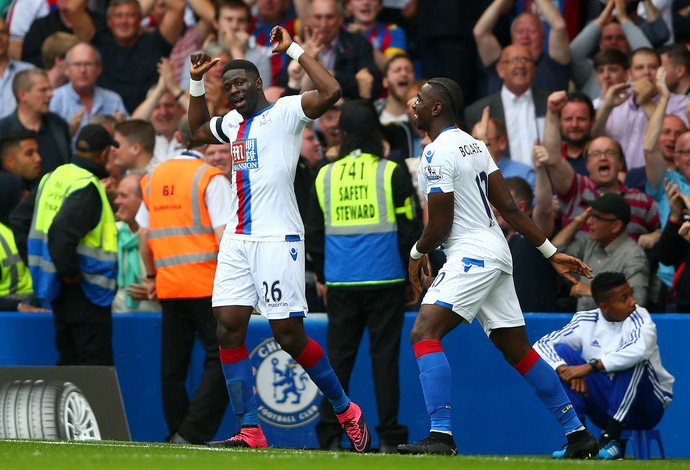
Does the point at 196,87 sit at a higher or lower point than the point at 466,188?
higher

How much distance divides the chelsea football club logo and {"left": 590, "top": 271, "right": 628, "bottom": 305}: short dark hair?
2.57 metres

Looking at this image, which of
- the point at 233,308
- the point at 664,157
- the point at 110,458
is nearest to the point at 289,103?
the point at 233,308

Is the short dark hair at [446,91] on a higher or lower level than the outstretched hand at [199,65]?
lower

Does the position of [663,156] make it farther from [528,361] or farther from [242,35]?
[242,35]

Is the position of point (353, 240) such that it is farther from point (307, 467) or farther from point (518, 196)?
point (307, 467)

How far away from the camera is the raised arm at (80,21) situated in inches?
603

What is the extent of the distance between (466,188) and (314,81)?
3.84 ft

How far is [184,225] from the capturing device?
10672 mm

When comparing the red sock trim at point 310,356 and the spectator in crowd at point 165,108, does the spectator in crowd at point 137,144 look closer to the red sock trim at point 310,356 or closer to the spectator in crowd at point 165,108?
the spectator in crowd at point 165,108

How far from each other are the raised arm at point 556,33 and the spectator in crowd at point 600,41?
8.9 inches

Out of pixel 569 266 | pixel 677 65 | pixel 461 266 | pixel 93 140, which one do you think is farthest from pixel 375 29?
pixel 461 266

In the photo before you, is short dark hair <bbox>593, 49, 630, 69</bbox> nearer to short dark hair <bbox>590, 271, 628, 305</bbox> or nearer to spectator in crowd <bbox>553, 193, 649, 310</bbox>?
spectator in crowd <bbox>553, 193, 649, 310</bbox>

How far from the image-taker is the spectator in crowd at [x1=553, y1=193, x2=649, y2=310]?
10.5 metres

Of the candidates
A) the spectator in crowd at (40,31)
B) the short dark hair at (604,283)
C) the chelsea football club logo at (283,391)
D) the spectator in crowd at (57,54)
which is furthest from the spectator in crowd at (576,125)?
the spectator in crowd at (40,31)
